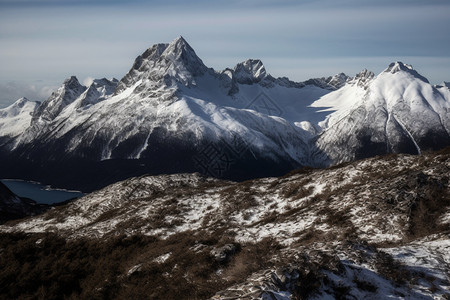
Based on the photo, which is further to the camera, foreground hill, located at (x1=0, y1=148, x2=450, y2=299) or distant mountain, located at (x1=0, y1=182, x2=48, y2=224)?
distant mountain, located at (x1=0, y1=182, x2=48, y2=224)

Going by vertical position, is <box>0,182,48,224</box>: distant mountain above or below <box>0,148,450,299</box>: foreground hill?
below

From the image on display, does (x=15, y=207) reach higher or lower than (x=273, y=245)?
lower

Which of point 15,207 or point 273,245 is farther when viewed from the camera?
point 15,207

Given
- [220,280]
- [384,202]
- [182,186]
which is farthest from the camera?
[182,186]

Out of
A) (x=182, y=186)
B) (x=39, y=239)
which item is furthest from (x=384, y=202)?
(x=182, y=186)

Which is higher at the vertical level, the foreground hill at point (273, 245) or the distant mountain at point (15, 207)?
the foreground hill at point (273, 245)

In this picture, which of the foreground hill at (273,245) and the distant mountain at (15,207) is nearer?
the foreground hill at (273,245)

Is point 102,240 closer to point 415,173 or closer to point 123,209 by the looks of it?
point 123,209

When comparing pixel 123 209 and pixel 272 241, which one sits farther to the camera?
pixel 123 209
